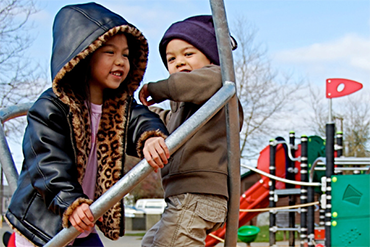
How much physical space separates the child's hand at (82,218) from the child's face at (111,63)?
51cm

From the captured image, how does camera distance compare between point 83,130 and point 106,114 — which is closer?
point 83,130

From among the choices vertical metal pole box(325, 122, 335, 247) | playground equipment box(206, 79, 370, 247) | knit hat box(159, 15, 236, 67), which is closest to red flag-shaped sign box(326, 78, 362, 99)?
playground equipment box(206, 79, 370, 247)

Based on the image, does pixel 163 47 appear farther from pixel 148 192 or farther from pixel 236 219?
pixel 148 192

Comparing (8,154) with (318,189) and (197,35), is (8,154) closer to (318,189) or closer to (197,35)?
(197,35)

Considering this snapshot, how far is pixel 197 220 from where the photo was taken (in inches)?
64.9

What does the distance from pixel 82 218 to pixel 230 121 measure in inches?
20.7

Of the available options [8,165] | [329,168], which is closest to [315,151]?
[329,168]

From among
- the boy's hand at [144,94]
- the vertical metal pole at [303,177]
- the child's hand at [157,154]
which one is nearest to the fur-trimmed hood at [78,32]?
the boy's hand at [144,94]

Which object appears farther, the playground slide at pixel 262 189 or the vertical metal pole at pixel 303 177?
the playground slide at pixel 262 189

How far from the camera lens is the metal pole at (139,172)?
121 cm

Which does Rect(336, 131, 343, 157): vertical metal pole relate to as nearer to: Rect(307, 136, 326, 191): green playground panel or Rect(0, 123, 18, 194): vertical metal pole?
Rect(307, 136, 326, 191): green playground panel

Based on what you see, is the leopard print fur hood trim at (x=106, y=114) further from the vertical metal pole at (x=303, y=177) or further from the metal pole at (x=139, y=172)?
the vertical metal pole at (x=303, y=177)

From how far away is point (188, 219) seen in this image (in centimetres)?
164

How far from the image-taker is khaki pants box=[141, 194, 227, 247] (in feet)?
5.36
